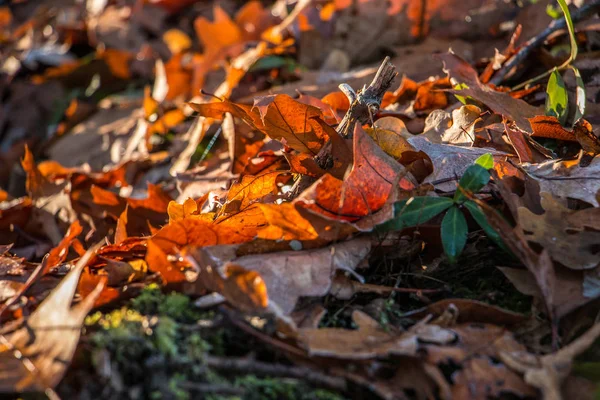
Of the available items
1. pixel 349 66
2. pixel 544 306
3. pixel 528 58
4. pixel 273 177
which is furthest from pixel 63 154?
pixel 544 306

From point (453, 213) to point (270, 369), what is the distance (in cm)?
57

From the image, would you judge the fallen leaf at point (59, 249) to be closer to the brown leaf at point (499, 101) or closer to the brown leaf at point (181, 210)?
the brown leaf at point (181, 210)

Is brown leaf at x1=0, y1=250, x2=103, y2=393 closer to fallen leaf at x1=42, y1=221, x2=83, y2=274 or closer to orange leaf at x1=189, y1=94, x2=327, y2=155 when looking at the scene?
fallen leaf at x1=42, y1=221, x2=83, y2=274

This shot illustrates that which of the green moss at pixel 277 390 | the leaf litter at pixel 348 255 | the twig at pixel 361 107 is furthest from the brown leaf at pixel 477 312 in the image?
the twig at pixel 361 107

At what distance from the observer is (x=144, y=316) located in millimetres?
1190

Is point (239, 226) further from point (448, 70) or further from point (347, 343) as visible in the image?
point (448, 70)

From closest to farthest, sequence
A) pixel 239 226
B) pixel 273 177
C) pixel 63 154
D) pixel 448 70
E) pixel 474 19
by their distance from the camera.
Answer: pixel 239 226
pixel 273 177
pixel 448 70
pixel 474 19
pixel 63 154

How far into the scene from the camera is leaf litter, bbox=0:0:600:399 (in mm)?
1091

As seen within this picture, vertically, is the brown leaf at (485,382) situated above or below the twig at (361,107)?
below

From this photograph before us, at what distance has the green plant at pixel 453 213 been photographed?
51.3 inches

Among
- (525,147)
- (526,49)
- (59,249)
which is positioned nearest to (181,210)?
(59,249)

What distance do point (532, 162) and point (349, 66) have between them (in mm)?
1451

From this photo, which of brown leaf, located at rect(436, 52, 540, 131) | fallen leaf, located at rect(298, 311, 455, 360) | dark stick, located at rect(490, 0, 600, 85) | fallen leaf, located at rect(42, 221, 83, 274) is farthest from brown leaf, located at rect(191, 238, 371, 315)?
dark stick, located at rect(490, 0, 600, 85)

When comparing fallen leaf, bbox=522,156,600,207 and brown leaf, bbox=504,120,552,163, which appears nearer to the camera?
fallen leaf, bbox=522,156,600,207
